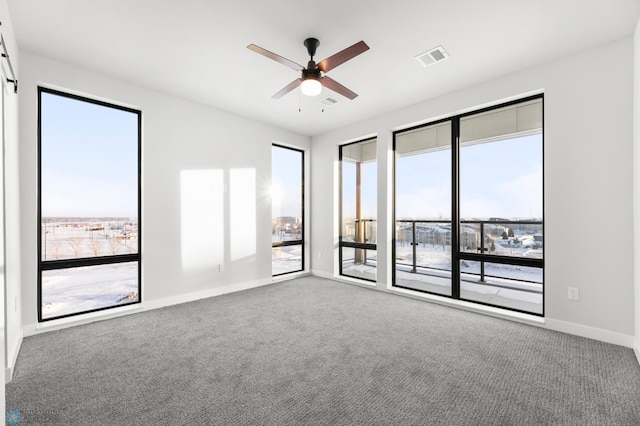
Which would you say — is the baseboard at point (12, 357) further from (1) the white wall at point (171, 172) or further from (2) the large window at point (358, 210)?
(2) the large window at point (358, 210)

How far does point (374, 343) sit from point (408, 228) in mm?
2439

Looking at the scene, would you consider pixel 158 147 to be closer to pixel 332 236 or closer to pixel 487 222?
pixel 332 236

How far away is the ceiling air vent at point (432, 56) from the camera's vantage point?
282cm

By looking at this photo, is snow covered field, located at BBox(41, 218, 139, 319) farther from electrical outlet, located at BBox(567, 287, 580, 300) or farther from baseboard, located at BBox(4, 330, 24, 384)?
electrical outlet, located at BBox(567, 287, 580, 300)

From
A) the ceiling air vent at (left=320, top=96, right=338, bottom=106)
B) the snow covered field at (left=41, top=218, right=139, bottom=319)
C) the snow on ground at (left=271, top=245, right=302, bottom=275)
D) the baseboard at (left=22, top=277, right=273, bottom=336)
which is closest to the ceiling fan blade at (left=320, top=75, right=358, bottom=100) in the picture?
the ceiling air vent at (left=320, top=96, right=338, bottom=106)

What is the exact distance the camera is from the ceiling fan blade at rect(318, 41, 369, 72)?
217 cm

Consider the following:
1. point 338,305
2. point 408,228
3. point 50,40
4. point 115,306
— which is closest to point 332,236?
point 408,228

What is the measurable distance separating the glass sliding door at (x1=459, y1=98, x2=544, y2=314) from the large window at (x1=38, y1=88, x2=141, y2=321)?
4.24 m

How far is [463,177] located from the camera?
3941 mm

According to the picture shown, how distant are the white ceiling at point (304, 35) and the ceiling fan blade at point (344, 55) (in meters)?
0.31

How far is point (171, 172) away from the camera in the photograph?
3832 mm

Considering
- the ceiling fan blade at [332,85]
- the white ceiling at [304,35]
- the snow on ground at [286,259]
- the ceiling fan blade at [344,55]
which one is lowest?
the snow on ground at [286,259]

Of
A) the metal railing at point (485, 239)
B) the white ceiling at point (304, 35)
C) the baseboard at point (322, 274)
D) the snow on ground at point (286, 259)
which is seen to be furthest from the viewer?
the baseboard at point (322, 274)

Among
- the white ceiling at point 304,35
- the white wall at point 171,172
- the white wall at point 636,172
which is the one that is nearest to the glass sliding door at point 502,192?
the white ceiling at point 304,35
